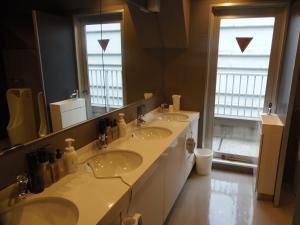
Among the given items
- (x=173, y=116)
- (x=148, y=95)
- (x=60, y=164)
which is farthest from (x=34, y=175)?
(x=173, y=116)

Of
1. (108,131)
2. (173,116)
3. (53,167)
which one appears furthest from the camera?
(173,116)

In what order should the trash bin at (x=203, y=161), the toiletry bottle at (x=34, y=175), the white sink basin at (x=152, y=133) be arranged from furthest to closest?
the trash bin at (x=203, y=161) → the white sink basin at (x=152, y=133) → the toiletry bottle at (x=34, y=175)

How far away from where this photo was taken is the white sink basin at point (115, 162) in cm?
156

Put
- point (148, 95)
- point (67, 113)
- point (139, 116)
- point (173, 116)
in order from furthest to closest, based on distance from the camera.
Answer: point (173, 116) → point (148, 95) → point (139, 116) → point (67, 113)

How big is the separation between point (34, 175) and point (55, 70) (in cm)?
64

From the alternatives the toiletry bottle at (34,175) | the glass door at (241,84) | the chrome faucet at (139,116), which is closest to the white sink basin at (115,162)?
the toiletry bottle at (34,175)

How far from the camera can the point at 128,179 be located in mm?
1261

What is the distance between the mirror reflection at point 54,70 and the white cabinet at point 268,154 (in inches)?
63.1

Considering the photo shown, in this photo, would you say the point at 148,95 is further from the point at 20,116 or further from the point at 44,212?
the point at 44,212

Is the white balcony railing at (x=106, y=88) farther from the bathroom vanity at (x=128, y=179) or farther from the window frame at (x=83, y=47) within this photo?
the bathroom vanity at (x=128, y=179)

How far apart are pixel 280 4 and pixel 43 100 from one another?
269 centimetres

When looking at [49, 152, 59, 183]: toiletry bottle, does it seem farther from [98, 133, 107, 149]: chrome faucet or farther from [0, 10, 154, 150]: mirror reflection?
[98, 133, 107, 149]: chrome faucet

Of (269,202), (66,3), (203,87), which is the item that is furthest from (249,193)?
(66,3)

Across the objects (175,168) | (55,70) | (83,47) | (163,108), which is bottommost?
(175,168)
